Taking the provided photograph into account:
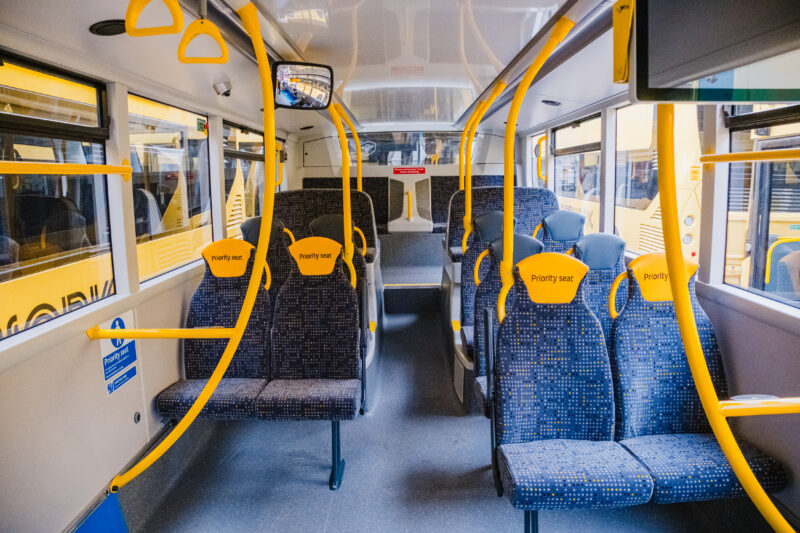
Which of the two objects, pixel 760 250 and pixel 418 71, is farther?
pixel 418 71

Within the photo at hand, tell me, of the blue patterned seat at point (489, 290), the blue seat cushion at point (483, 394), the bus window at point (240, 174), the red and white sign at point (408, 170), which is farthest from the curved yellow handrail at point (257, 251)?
the red and white sign at point (408, 170)

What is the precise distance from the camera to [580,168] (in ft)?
18.2

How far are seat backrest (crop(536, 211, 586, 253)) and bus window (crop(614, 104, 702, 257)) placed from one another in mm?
535

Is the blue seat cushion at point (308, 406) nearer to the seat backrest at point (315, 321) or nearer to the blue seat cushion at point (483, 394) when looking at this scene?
the seat backrest at point (315, 321)

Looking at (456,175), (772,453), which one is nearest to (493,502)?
(772,453)

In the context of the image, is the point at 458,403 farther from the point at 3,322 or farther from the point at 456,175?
the point at 456,175

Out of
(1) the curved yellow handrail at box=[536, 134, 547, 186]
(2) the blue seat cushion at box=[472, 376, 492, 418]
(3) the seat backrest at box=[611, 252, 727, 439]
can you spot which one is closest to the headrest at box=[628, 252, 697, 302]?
(3) the seat backrest at box=[611, 252, 727, 439]

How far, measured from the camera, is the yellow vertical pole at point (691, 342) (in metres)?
1.15

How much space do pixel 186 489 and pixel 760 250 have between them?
3.45 meters

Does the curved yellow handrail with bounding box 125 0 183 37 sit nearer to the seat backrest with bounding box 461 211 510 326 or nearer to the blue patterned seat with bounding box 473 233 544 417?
the blue patterned seat with bounding box 473 233 544 417

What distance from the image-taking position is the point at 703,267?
115 inches

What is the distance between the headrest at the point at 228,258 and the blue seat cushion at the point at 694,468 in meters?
2.35

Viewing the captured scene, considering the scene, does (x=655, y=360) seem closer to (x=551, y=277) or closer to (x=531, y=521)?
(x=551, y=277)

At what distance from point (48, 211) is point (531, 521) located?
8.51 feet
